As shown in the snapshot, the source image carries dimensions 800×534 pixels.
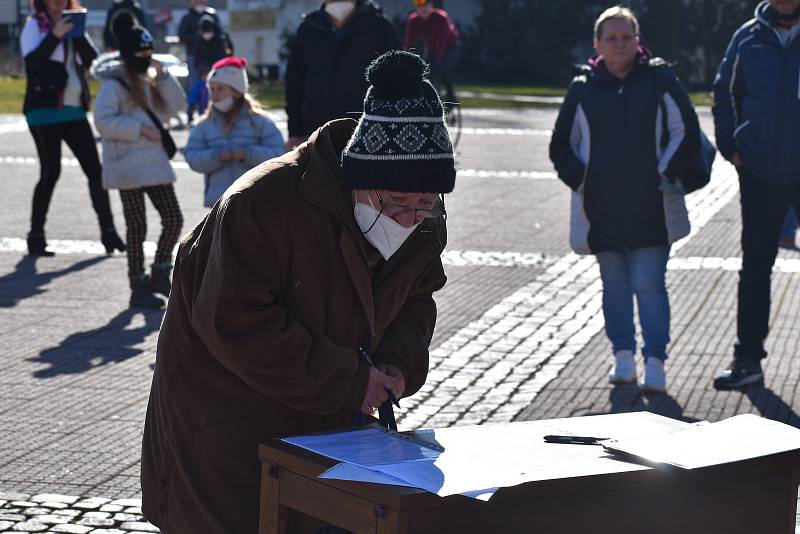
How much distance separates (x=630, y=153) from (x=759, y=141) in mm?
649

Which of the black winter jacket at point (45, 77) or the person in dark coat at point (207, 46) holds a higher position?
the black winter jacket at point (45, 77)

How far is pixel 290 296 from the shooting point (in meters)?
3.55

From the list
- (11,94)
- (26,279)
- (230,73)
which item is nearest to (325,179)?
(230,73)

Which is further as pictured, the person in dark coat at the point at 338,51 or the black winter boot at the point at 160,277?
the black winter boot at the point at 160,277

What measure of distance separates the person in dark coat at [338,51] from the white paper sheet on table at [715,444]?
6.08m

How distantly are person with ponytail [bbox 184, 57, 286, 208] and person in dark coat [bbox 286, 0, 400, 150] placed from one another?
370mm

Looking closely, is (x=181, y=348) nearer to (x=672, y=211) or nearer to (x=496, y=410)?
(x=496, y=410)

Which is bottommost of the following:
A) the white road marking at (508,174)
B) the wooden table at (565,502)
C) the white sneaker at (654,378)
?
the white road marking at (508,174)

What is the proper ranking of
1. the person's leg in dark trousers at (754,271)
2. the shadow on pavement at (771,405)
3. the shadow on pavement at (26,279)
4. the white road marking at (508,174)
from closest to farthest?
the shadow on pavement at (771,405) → the person's leg in dark trousers at (754,271) → the shadow on pavement at (26,279) → the white road marking at (508,174)

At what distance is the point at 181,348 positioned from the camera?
359cm

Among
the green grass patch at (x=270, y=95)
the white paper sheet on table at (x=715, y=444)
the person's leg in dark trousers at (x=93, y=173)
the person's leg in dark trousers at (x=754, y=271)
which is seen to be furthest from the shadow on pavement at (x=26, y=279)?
the green grass patch at (x=270, y=95)

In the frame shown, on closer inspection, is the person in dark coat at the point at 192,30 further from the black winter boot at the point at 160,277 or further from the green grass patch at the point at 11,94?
the black winter boot at the point at 160,277

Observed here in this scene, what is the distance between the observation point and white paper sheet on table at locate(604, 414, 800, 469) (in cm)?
312

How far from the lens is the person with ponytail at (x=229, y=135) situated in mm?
8992
